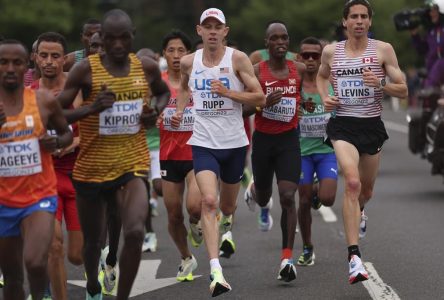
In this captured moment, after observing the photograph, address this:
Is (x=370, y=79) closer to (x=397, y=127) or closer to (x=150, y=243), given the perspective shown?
(x=150, y=243)

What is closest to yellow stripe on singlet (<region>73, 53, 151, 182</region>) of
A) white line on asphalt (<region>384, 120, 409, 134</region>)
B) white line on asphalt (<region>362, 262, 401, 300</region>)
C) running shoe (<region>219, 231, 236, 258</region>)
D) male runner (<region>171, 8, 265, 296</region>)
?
male runner (<region>171, 8, 265, 296</region>)

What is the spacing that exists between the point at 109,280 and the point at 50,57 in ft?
6.36

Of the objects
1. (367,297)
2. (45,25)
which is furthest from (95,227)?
(45,25)

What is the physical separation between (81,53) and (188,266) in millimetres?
2188

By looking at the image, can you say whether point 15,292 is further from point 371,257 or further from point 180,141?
point 371,257

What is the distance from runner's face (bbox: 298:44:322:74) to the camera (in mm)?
13406

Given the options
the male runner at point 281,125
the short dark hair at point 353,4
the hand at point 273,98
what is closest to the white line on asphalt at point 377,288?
the male runner at point 281,125

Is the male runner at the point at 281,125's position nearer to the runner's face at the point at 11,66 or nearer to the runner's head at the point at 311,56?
the runner's head at the point at 311,56

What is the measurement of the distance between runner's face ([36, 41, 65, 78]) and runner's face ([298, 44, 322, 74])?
3116 mm

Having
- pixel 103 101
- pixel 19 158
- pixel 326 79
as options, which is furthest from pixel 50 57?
pixel 326 79

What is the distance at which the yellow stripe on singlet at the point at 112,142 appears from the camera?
9570 millimetres

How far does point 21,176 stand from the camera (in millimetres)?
Answer: 8820

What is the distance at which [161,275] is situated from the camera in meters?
12.7

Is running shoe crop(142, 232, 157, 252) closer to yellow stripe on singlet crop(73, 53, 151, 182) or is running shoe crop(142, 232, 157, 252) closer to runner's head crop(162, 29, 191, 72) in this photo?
runner's head crop(162, 29, 191, 72)
